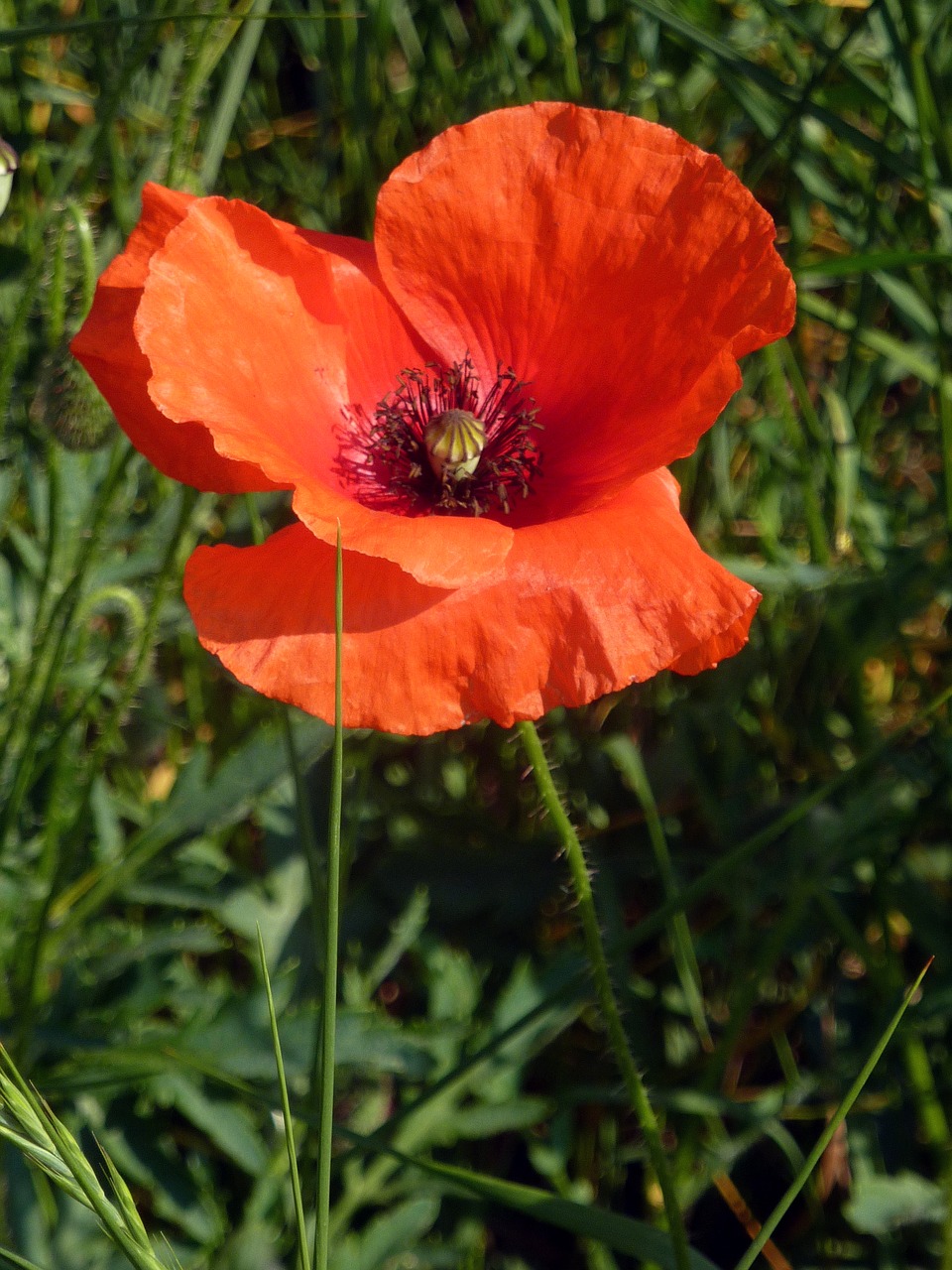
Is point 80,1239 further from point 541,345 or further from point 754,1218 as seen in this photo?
point 541,345

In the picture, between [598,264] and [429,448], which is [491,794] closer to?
[429,448]

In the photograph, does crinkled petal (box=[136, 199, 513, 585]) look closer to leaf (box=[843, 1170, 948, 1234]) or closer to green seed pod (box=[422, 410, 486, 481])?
green seed pod (box=[422, 410, 486, 481])

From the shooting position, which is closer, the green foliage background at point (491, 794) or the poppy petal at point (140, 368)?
the poppy petal at point (140, 368)

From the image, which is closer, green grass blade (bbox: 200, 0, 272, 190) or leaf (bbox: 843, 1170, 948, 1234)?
leaf (bbox: 843, 1170, 948, 1234)

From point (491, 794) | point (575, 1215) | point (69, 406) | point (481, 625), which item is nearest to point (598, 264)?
point (481, 625)

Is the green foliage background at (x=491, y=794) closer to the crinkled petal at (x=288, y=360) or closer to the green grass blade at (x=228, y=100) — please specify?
the green grass blade at (x=228, y=100)

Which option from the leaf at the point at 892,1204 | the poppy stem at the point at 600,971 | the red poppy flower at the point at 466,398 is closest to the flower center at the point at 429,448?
the red poppy flower at the point at 466,398

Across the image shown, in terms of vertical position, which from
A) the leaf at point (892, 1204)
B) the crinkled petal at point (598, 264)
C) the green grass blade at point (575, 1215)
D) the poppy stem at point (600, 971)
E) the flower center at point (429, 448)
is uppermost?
the crinkled petal at point (598, 264)

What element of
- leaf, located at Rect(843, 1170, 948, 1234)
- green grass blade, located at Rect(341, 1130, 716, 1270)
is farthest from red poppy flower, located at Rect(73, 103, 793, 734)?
leaf, located at Rect(843, 1170, 948, 1234)
